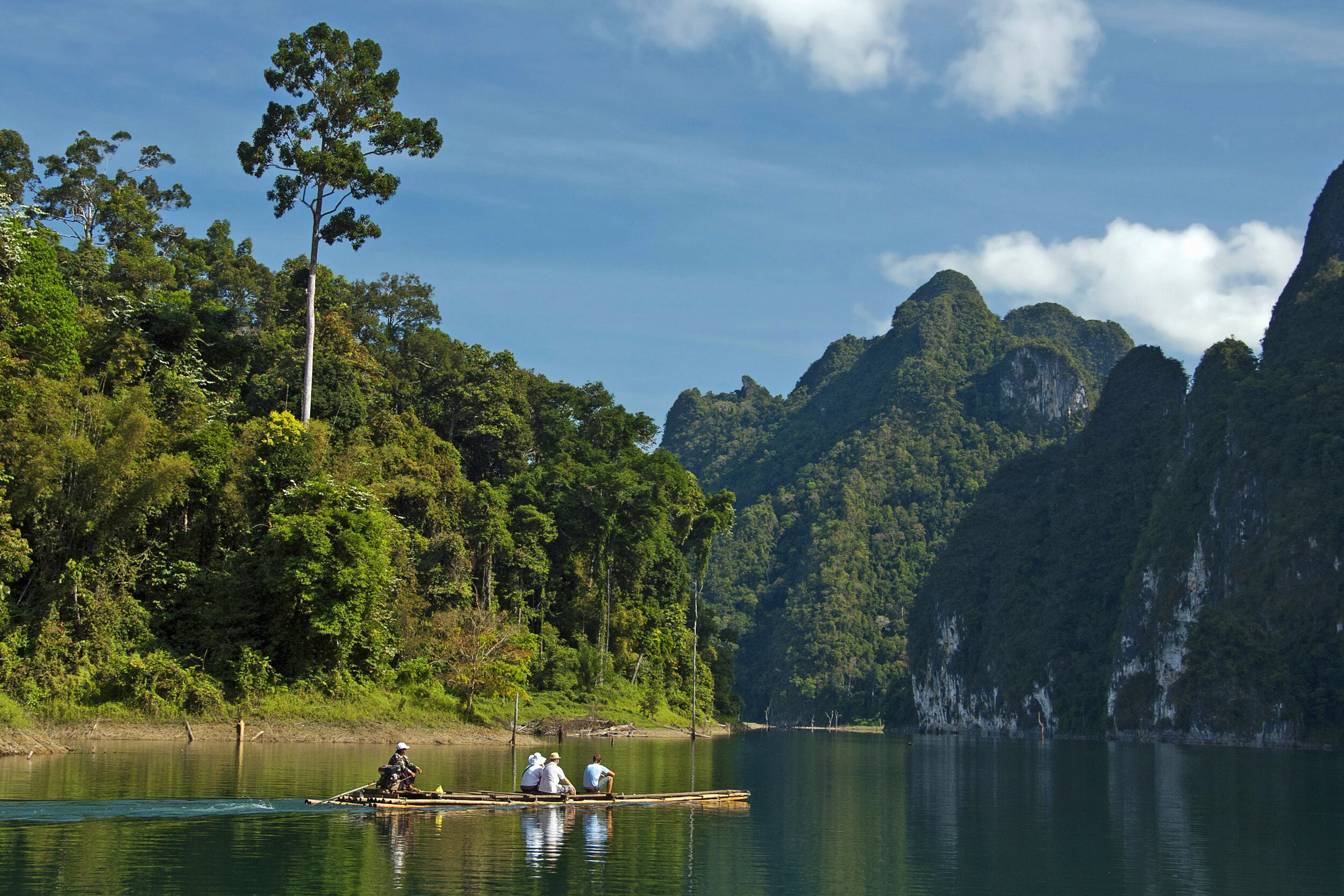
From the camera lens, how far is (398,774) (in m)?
24.0

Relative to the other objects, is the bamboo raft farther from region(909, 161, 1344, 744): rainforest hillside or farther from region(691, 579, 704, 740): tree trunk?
region(909, 161, 1344, 744): rainforest hillside

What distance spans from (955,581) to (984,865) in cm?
14872

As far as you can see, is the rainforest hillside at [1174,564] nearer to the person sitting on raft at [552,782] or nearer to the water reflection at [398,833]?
the person sitting on raft at [552,782]

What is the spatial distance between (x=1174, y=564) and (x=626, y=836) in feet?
371

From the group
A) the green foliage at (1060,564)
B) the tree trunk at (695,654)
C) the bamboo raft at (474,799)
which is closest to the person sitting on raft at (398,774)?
the bamboo raft at (474,799)

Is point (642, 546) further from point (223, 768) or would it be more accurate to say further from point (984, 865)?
point (984, 865)

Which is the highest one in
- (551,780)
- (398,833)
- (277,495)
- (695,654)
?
(277,495)

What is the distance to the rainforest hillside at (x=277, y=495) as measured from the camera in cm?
3691

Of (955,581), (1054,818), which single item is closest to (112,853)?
(1054,818)

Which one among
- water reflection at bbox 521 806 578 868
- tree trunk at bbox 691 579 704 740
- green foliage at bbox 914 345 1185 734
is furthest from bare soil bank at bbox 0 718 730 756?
green foliage at bbox 914 345 1185 734

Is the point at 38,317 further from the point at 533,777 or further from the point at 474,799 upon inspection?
the point at 474,799

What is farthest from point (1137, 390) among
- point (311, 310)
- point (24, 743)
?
point (24, 743)

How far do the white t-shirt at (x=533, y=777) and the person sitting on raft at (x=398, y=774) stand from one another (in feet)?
7.82

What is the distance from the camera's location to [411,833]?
21062mm
